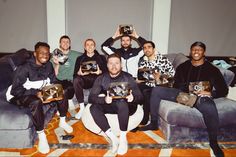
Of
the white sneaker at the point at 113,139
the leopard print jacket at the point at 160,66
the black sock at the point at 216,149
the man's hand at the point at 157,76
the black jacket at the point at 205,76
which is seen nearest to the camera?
the black sock at the point at 216,149

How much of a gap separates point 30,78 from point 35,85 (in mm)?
100

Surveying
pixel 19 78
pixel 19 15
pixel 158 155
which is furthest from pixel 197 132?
pixel 19 15

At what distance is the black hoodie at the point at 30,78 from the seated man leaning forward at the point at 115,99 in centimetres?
60

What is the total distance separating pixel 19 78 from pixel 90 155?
1109 mm

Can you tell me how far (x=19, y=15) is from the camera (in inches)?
202

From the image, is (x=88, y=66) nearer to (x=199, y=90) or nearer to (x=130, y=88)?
(x=130, y=88)

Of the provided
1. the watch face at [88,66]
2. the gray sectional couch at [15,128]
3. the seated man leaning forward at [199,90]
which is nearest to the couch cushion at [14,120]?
the gray sectional couch at [15,128]

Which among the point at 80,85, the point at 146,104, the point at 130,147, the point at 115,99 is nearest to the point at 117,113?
the point at 115,99

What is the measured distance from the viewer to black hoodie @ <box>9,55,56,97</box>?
275 centimetres

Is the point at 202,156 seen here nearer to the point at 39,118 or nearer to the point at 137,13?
the point at 39,118

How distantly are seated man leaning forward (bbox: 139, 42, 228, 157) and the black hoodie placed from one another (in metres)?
1.30

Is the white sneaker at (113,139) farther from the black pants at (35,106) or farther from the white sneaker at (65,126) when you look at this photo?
the black pants at (35,106)

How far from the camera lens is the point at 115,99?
113 inches

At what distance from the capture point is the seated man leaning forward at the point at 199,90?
105 inches
